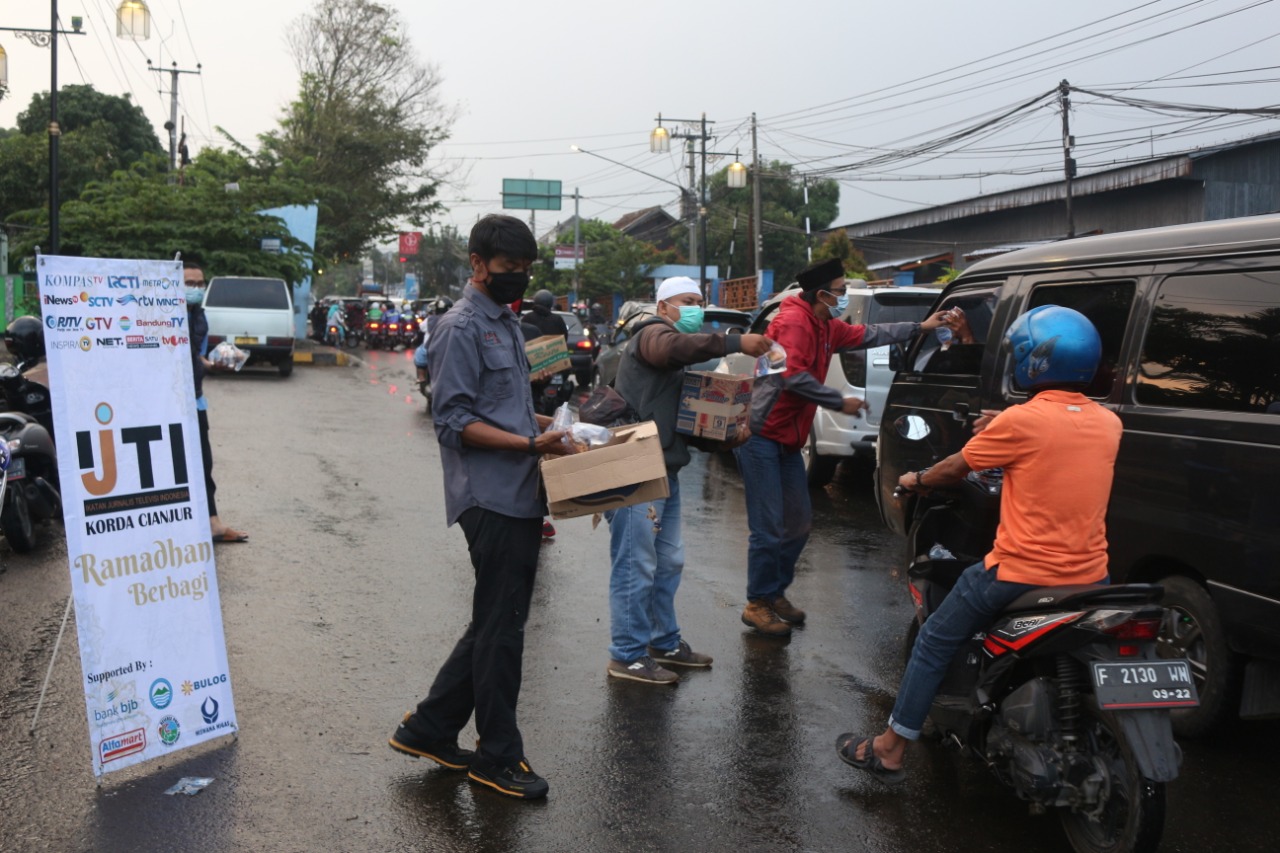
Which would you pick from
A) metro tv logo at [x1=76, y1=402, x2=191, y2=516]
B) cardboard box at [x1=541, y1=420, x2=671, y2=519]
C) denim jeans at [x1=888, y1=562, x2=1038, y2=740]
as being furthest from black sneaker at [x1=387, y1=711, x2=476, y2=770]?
denim jeans at [x1=888, y1=562, x2=1038, y2=740]

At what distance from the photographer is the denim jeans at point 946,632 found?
3842 mm

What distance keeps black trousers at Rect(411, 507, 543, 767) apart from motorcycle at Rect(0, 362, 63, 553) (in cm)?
455

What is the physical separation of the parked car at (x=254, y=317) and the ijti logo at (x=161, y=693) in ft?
63.1

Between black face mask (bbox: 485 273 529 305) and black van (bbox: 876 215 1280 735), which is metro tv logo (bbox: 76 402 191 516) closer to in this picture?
black face mask (bbox: 485 273 529 305)

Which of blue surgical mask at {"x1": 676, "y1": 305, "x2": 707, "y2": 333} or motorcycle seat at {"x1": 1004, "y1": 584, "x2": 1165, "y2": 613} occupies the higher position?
blue surgical mask at {"x1": 676, "y1": 305, "x2": 707, "y2": 333}

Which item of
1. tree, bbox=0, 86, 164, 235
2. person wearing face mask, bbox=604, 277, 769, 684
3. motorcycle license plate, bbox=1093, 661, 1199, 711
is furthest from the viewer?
tree, bbox=0, 86, 164, 235

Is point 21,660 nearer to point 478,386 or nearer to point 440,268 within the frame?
point 478,386

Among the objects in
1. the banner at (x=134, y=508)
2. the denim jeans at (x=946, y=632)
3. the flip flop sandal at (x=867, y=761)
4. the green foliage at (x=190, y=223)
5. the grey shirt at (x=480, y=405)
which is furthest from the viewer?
the green foliage at (x=190, y=223)

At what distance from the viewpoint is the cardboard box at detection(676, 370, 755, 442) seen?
551 cm

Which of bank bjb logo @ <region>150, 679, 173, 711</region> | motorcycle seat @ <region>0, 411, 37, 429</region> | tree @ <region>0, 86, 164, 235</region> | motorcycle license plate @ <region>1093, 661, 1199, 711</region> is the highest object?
tree @ <region>0, 86, 164, 235</region>

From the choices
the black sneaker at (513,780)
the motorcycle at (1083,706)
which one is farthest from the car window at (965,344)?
the black sneaker at (513,780)

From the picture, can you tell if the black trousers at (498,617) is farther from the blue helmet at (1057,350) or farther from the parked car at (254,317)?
the parked car at (254,317)

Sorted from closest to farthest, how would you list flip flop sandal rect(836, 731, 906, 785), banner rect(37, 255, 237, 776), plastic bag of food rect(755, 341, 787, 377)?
banner rect(37, 255, 237, 776) → flip flop sandal rect(836, 731, 906, 785) → plastic bag of food rect(755, 341, 787, 377)

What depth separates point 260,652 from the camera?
19.0 feet
